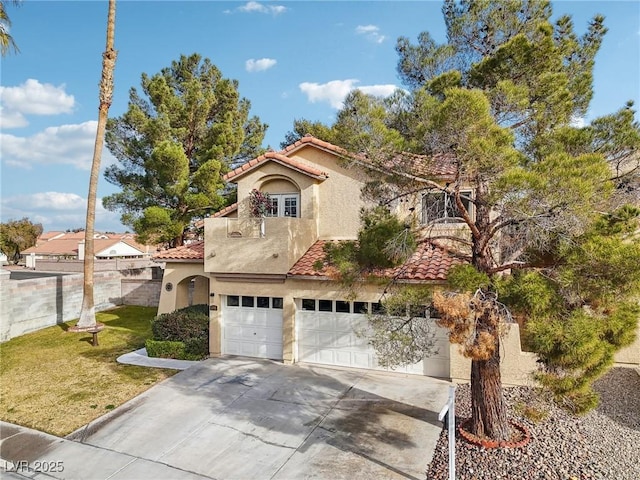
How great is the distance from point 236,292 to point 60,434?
24.1 feet

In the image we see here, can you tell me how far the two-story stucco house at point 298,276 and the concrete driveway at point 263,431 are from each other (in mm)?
1500

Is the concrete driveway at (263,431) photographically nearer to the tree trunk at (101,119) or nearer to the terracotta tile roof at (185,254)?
the terracotta tile roof at (185,254)

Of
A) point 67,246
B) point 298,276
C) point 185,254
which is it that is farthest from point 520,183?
point 67,246

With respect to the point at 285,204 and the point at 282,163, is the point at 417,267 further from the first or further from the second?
the point at 282,163

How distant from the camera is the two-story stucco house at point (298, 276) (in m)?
14.0

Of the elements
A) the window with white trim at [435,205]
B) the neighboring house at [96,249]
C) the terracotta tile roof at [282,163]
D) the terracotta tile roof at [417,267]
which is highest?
the terracotta tile roof at [282,163]

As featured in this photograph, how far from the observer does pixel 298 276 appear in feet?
49.5

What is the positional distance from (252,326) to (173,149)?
1386 centimetres

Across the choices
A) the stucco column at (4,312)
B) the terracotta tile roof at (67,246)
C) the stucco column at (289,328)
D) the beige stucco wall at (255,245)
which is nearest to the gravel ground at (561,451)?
the stucco column at (289,328)

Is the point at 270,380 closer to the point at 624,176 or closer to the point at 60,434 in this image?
the point at 60,434

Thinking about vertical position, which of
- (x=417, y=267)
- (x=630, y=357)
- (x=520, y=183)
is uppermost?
(x=520, y=183)

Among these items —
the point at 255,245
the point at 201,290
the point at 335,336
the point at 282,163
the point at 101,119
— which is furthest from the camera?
the point at 201,290

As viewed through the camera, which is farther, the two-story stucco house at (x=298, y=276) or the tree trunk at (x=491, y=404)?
the two-story stucco house at (x=298, y=276)

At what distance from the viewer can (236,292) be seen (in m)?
16.4
